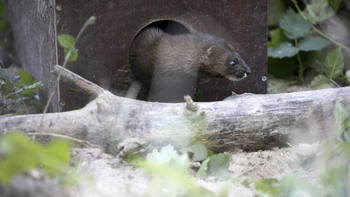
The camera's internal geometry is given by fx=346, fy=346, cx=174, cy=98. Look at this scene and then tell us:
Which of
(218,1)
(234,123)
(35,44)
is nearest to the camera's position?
(234,123)

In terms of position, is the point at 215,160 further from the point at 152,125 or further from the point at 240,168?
the point at 152,125

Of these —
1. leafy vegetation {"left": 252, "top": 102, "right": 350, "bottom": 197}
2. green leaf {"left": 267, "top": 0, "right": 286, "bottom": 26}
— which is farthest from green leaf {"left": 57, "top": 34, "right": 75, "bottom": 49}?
green leaf {"left": 267, "top": 0, "right": 286, "bottom": 26}

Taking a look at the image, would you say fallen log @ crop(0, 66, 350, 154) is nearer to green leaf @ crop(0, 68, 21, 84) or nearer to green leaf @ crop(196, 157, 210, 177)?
green leaf @ crop(196, 157, 210, 177)

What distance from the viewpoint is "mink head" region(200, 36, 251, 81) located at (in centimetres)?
226

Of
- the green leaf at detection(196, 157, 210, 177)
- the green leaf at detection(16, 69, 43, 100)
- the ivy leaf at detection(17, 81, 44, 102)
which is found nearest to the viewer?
the green leaf at detection(196, 157, 210, 177)

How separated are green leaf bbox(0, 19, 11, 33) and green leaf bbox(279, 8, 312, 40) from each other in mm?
2762

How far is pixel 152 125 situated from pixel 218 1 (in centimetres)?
113

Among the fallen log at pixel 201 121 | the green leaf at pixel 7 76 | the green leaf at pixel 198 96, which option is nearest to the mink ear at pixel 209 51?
the green leaf at pixel 198 96

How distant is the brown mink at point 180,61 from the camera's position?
228 centimetres

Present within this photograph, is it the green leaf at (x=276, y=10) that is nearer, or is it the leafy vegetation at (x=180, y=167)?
the leafy vegetation at (x=180, y=167)

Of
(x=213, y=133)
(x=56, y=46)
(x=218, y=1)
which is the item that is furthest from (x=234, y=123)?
(x=56, y=46)

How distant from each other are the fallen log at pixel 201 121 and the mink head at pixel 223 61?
465 mm

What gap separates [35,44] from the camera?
2600 millimetres

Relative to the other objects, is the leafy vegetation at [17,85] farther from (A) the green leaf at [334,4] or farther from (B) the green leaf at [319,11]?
(A) the green leaf at [334,4]
